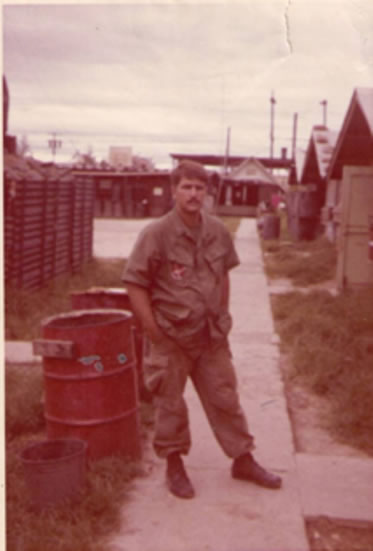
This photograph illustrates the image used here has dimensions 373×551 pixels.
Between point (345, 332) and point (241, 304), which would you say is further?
point (241, 304)

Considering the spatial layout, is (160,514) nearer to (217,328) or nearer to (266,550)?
(266,550)

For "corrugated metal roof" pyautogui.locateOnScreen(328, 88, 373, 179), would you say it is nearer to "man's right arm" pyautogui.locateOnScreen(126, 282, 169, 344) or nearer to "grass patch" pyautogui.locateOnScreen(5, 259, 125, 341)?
"grass patch" pyautogui.locateOnScreen(5, 259, 125, 341)

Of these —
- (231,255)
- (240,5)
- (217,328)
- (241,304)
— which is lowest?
(241,304)

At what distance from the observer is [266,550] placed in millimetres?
3541

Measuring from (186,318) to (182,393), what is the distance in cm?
50

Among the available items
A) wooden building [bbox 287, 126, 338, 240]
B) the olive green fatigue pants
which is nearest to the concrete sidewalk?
the olive green fatigue pants

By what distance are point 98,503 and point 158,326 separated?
3.34ft

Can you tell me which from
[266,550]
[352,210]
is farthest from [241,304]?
[266,550]

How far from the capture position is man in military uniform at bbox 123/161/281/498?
397 centimetres

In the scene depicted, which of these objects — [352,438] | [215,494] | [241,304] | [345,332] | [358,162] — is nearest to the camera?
[215,494]

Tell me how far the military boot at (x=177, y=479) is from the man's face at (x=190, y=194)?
1441 millimetres

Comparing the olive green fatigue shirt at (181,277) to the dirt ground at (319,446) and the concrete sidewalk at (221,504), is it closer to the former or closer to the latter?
the concrete sidewalk at (221,504)

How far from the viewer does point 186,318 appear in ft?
13.0

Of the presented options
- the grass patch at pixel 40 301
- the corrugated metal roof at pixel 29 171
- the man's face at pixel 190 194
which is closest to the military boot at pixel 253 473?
the man's face at pixel 190 194
